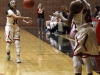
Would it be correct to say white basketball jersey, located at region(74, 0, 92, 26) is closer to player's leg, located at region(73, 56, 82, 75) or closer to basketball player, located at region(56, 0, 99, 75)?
basketball player, located at region(56, 0, 99, 75)

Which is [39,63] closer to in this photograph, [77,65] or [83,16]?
[77,65]

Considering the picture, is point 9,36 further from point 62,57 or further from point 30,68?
point 62,57

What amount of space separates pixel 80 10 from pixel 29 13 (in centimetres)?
2167

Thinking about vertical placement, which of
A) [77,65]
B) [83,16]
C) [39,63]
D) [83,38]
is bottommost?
[39,63]

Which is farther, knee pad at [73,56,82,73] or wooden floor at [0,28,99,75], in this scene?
wooden floor at [0,28,99,75]

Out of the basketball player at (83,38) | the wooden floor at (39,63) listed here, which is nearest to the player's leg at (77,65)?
the basketball player at (83,38)

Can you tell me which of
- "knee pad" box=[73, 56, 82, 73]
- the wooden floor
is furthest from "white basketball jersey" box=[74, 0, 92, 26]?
the wooden floor

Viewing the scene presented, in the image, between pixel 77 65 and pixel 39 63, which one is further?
pixel 39 63

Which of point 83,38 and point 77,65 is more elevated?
point 83,38

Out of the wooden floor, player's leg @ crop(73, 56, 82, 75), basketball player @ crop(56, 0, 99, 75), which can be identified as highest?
basketball player @ crop(56, 0, 99, 75)

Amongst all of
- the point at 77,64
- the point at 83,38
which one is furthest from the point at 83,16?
the point at 77,64

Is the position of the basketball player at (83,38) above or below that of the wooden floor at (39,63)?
above

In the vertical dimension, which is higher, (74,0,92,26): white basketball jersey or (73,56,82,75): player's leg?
(74,0,92,26): white basketball jersey

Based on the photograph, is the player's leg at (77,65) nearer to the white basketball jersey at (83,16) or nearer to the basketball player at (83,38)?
the basketball player at (83,38)
